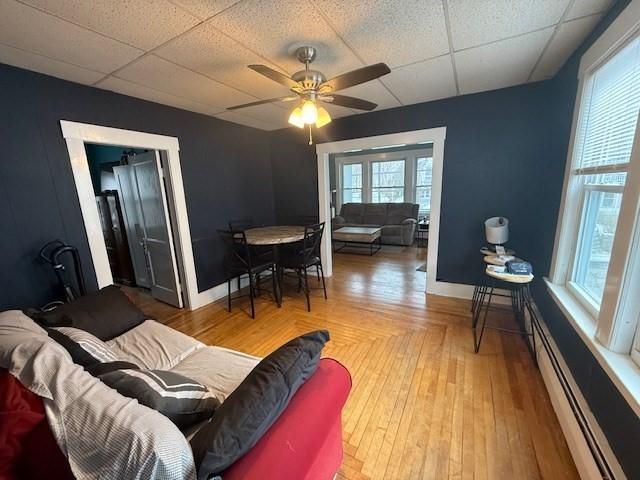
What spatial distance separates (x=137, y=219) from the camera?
3.52 m

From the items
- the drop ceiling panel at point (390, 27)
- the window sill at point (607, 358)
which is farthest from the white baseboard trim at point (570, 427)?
the drop ceiling panel at point (390, 27)

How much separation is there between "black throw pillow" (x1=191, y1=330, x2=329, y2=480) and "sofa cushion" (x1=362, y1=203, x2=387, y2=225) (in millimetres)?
5820

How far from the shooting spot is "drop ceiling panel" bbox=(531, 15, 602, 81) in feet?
5.19

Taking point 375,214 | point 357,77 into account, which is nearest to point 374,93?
point 357,77

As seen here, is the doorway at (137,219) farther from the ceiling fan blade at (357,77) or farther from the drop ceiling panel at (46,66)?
the ceiling fan blade at (357,77)

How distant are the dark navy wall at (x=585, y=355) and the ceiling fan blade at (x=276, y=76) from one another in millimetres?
1789

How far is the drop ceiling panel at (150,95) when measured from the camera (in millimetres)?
2236

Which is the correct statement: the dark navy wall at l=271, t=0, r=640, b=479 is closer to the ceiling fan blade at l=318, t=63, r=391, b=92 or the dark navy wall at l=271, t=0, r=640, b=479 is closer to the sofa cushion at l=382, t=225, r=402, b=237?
the ceiling fan blade at l=318, t=63, r=391, b=92

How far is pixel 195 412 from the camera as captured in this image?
3.13ft

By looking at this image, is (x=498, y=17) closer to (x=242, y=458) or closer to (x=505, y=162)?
(x=505, y=162)

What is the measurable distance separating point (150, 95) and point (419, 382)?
3.47m

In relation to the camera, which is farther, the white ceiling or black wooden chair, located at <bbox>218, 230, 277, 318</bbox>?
black wooden chair, located at <bbox>218, 230, 277, 318</bbox>

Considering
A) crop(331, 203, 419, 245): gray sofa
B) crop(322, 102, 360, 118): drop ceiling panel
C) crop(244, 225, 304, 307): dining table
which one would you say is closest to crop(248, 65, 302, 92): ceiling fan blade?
crop(322, 102, 360, 118): drop ceiling panel

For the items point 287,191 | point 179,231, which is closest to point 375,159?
point 287,191
